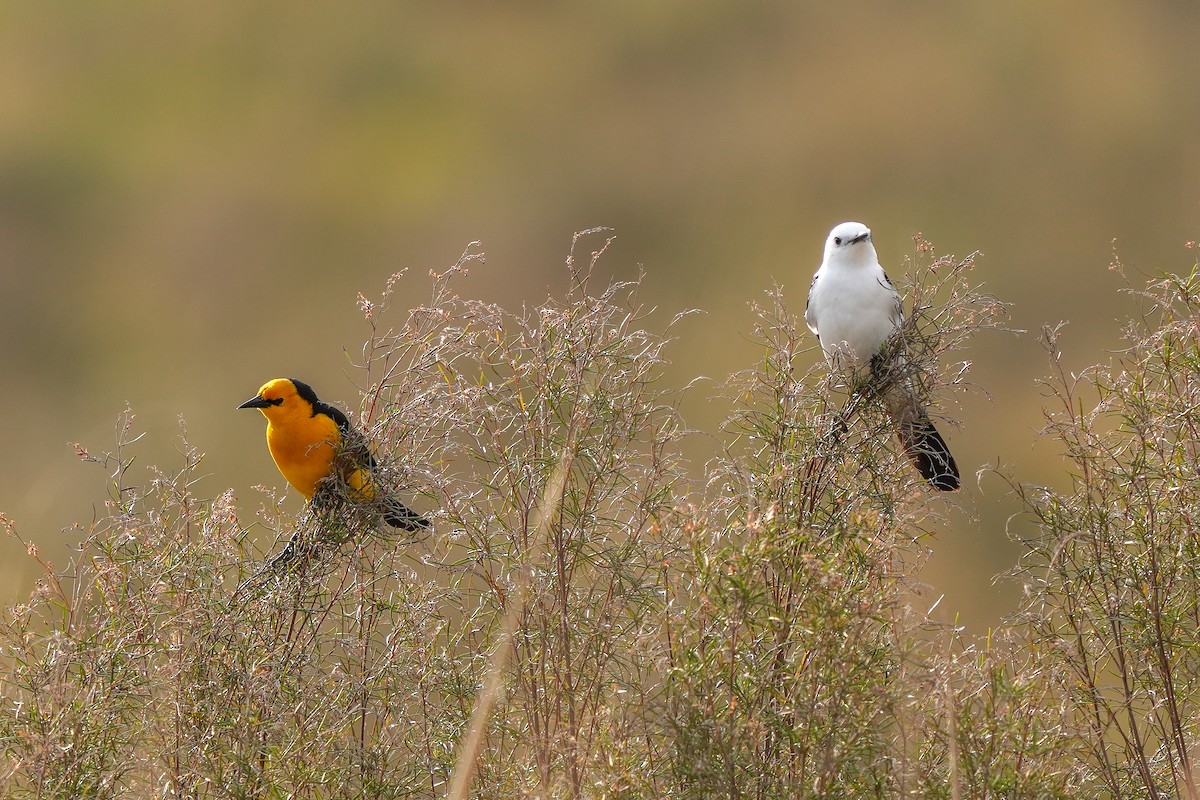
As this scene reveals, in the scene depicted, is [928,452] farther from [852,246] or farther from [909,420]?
[852,246]

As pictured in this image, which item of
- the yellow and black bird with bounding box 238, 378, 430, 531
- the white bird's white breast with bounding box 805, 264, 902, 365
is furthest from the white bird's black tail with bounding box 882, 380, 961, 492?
the yellow and black bird with bounding box 238, 378, 430, 531

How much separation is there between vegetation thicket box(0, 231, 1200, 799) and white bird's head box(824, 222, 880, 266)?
1.11 m

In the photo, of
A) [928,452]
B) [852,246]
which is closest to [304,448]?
[852,246]

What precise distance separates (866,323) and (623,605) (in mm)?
2018

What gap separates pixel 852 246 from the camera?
20.4 feet

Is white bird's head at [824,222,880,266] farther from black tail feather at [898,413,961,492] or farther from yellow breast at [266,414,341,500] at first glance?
yellow breast at [266,414,341,500]

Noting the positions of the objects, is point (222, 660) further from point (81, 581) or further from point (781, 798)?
point (781, 798)

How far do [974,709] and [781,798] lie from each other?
0.99 metres

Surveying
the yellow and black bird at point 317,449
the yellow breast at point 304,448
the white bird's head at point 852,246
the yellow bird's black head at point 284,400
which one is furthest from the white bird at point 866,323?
the yellow bird's black head at point 284,400

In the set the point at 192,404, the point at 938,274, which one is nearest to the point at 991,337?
the point at 192,404

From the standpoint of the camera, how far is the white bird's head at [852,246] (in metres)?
6.20

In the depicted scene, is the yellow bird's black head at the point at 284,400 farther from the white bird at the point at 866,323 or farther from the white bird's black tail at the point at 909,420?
the white bird's black tail at the point at 909,420

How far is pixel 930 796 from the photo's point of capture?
4.29 m

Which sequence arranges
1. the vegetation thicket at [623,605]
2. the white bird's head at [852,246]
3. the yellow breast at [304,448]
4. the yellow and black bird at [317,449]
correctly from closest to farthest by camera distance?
the vegetation thicket at [623,605]
the yellow and black bird at [317,449]
the yellow breast at [304,448]
the white bird's head at [852,246]
